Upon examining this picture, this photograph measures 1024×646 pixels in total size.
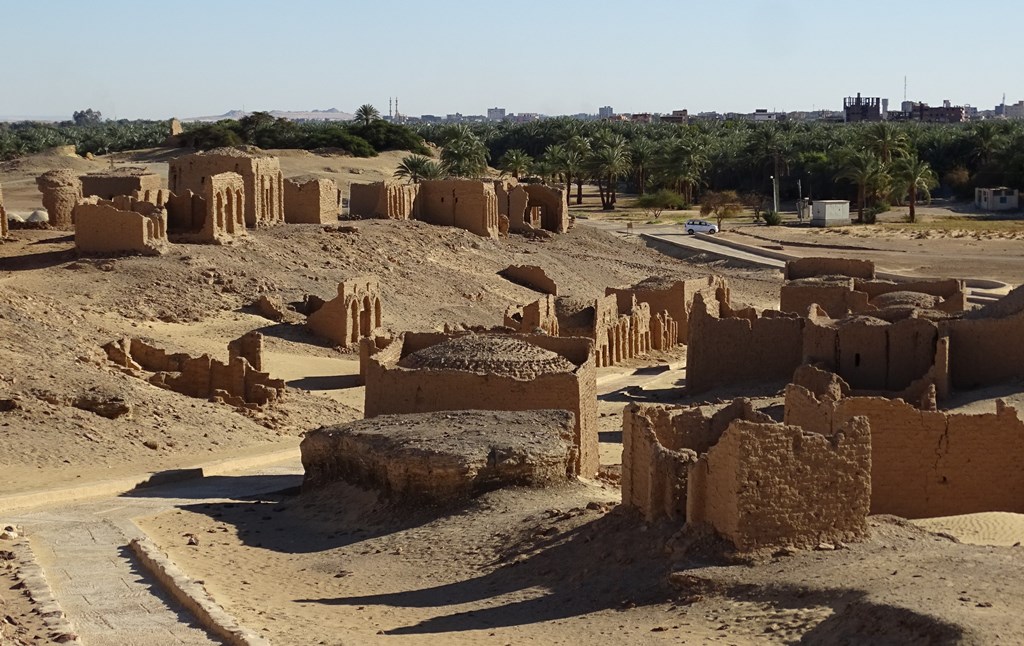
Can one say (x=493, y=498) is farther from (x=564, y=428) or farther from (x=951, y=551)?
(x=951, y=551)

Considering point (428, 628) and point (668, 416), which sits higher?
point (668, 416)

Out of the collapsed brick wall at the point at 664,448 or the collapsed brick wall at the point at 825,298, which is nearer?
the collapsed brick wall at the point at 664,448

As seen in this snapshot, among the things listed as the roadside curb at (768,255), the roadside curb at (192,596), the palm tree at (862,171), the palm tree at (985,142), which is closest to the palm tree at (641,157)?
the palm tree at (862,171)

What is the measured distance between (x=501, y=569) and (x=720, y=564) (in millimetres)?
2763

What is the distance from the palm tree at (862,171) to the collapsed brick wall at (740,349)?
139 feet

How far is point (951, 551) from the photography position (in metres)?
14.1

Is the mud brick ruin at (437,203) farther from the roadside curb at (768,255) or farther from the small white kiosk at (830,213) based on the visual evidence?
the small white kiosk at (830,213)

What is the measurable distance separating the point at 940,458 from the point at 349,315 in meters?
19.3

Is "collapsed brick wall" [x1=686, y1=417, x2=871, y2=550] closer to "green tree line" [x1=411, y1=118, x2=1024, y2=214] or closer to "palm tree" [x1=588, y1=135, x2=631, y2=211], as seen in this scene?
"green tree line" [x1=411, y1=118, x2=1024, y2=214]

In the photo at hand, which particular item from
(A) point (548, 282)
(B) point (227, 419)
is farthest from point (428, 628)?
(A) point (548, 282)

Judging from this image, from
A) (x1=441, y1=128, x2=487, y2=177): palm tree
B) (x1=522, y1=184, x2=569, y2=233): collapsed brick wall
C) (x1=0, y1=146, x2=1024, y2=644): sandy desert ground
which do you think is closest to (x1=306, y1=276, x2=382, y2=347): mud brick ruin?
(x1=0, y1=146, x2=1024, y2=644): sandy desert ground

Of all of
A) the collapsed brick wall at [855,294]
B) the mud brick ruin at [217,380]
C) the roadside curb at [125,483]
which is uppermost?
the collapsed brick wall at [855,294]

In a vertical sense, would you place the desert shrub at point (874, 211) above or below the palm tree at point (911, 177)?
below

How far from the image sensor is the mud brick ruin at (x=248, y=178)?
45.5 meters
